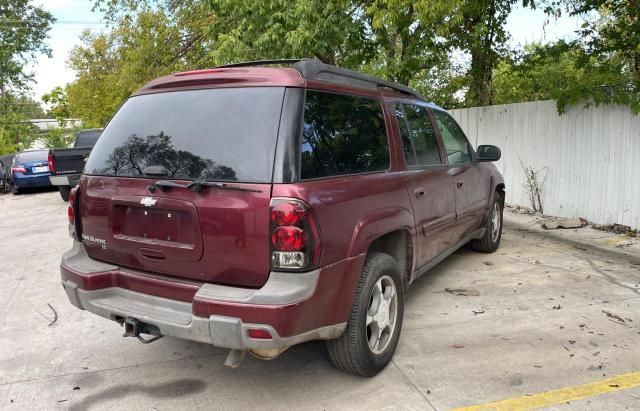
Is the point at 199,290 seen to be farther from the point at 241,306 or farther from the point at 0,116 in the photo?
the point at 0,116

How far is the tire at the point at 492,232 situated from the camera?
615 centimetres

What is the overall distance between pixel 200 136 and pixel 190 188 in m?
0.34

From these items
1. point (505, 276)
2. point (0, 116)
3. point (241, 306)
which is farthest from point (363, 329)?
point (0, 116)

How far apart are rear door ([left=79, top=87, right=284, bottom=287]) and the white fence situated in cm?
620

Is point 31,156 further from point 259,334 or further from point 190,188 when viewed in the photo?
point 259,334

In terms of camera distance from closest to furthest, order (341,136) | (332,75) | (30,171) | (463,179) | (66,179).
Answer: (341,136)
(332,75)
(463,179)
(66,179)
(30,171)

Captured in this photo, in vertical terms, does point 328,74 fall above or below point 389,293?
above

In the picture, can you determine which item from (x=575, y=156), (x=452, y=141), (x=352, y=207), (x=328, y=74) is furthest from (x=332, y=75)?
(x=575, y=156)

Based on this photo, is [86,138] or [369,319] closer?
[369,319]

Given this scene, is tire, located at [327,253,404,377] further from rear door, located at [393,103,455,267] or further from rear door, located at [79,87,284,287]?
rear door, located at [79,87,284,287]

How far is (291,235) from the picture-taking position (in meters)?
2.68

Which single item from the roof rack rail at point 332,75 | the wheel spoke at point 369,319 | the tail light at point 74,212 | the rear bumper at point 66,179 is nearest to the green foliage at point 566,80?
the roof rack rail at point 332,75

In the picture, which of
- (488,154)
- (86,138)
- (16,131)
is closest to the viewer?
(488,154)

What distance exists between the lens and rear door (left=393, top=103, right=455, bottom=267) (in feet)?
13.2
